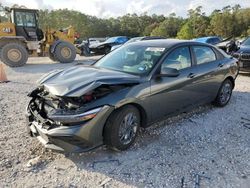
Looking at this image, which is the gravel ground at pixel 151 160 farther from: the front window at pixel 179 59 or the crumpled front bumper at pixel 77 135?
the front window at pixel 179 59

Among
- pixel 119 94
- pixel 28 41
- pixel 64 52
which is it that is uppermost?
pixel 28 41

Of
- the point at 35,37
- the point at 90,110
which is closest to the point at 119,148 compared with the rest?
the point at 90,110

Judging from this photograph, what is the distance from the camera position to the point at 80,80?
3592mm

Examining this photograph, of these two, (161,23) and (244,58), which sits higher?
(161,23)

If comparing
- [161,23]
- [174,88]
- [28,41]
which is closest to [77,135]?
[174,88]

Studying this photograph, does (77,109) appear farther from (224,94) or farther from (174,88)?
(224,94)

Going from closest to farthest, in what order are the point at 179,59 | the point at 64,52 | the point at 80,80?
the point at 80,80, the point at 179,59, the point at 64,52

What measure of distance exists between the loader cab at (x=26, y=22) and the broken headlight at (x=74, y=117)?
11711mm

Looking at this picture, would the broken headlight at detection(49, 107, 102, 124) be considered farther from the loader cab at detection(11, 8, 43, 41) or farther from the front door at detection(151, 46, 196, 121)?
the loader cab at detection(11, 8, 43, 41)

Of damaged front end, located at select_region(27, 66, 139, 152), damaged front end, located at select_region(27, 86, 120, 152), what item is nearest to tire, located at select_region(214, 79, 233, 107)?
damaged front end, located at select_region(27, 66, 139, 152)

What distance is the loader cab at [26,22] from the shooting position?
43.7 ft

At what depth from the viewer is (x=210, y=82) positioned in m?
5.12

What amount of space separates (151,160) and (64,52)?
38.3 feet

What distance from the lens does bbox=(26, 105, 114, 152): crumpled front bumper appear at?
3154 millimetres
